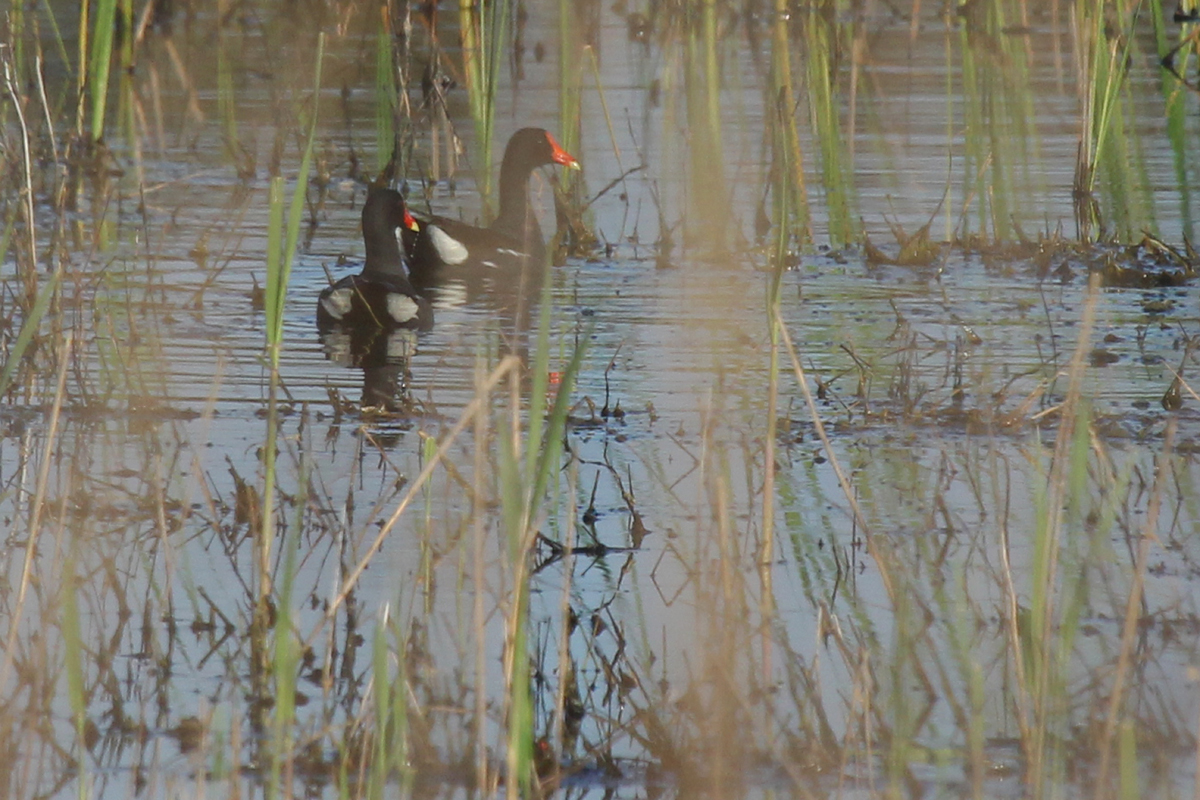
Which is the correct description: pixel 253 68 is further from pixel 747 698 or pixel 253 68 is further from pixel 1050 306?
pixel 747 698

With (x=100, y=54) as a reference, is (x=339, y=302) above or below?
below

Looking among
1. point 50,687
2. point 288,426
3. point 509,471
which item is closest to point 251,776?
point 50,687

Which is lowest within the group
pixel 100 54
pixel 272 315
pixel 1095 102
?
pixel 272 315

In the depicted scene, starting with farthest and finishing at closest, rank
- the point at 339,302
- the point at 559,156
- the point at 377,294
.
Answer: the point at 559,156 < the point at 377,294 < the point at 339,302

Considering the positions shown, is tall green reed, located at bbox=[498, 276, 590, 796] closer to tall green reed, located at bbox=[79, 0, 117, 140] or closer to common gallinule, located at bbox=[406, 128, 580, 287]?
tall green reed, located at bbox=[79, 0, 117, 140]

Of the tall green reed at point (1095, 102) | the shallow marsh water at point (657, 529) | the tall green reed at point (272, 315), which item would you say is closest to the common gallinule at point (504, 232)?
the shallow marsh water at point (657, 529)

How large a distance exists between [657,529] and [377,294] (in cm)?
326

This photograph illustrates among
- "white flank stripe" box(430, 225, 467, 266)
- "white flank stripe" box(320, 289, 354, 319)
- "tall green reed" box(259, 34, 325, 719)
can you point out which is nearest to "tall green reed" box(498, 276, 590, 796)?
"tall green reed" box(259, 34, 325, 719)

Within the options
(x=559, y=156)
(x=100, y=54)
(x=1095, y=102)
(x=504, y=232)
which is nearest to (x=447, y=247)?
(x=504, y=232)

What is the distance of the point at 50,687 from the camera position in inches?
144

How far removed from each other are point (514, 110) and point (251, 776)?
10294 millimetres

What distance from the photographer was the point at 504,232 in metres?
9.91

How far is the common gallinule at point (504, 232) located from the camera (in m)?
9.25

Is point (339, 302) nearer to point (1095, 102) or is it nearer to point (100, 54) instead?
point (100, 54)
